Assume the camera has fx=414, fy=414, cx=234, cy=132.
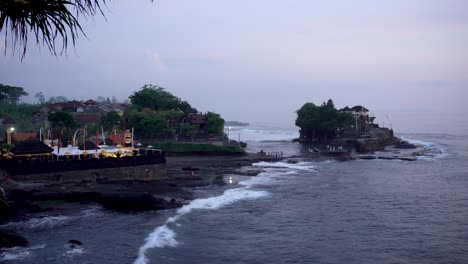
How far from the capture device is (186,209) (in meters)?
35.1

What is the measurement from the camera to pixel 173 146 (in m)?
73.8

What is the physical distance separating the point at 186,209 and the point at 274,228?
834 cm

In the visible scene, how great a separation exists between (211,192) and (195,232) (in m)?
13.6

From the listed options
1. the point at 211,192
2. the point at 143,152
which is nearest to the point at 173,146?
the point at 143,152

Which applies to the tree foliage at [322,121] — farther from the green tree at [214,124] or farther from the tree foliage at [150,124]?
the tree foliage at [150,124]

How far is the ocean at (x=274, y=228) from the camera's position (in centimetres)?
2475

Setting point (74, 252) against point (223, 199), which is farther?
point (223, 199)

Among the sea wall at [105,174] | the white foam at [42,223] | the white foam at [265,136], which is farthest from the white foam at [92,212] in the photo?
the white foam at [265,136]

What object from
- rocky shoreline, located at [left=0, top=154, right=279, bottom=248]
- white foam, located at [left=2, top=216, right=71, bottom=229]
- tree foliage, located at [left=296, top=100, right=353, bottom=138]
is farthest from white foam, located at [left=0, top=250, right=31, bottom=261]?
tree foliage, located at [left=296, top=100, right=353, bottom=138]

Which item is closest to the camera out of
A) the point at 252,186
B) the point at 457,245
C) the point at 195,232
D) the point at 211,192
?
the point at 457,245

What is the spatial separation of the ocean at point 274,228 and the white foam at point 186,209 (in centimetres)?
7

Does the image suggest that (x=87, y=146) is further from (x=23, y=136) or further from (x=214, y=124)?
(x=214, y=124)

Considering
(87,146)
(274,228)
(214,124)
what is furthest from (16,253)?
(214,124)

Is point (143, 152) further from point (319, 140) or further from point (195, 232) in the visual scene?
point (319, 140)
